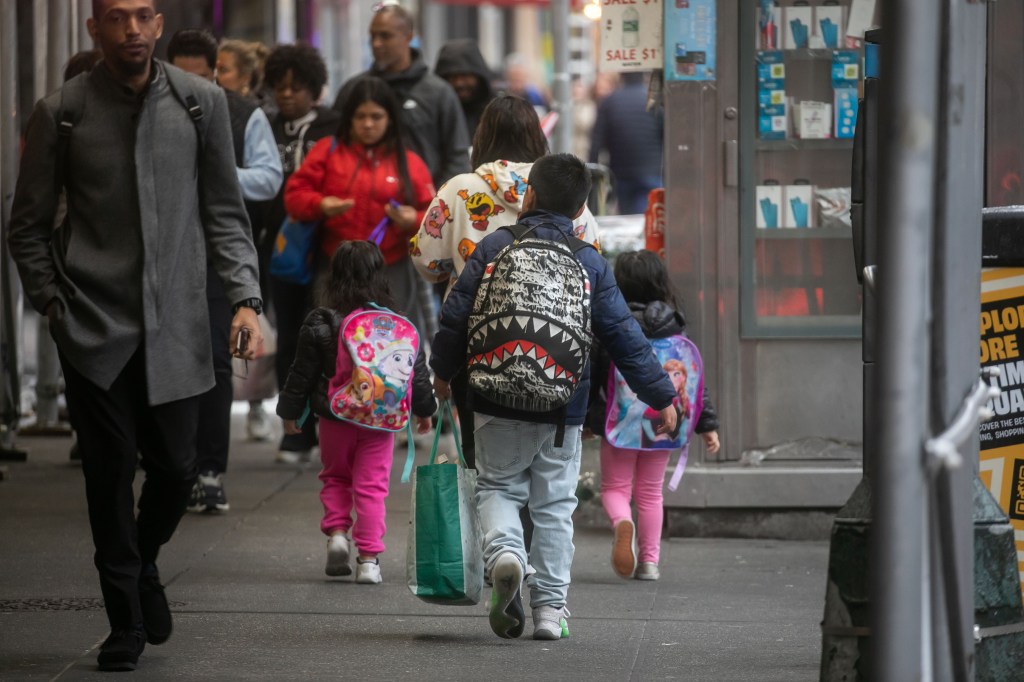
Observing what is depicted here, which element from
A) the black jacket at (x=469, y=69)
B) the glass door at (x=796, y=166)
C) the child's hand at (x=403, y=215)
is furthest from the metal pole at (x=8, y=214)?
the glass door at (x=796, y=166)

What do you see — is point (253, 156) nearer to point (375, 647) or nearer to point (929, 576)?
point (375, 647)

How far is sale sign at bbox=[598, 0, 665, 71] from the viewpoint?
743cm

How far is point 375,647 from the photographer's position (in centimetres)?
551

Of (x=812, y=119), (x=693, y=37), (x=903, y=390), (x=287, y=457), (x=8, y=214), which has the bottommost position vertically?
(x=287, y=457)

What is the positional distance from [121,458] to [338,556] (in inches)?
63.7

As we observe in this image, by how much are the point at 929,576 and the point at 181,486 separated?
2497 millimetres

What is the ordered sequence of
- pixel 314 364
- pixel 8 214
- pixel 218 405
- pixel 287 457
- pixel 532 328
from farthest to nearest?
pixel 287 457 → pixel 8 214 → pixel 218 405 → pixel 314 364 → pixel 532 328

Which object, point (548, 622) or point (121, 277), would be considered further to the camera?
point (548, 622)

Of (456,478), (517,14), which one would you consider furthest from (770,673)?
(517,14)

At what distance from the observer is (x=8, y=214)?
8.94 m

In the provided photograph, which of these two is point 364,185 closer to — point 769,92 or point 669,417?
point 769,92

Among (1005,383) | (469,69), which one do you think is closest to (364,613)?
(1005,383)

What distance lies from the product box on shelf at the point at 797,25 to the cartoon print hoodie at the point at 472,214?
1.71 m

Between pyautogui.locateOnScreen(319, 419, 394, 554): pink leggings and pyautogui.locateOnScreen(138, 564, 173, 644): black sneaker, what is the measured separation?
1.36 m
